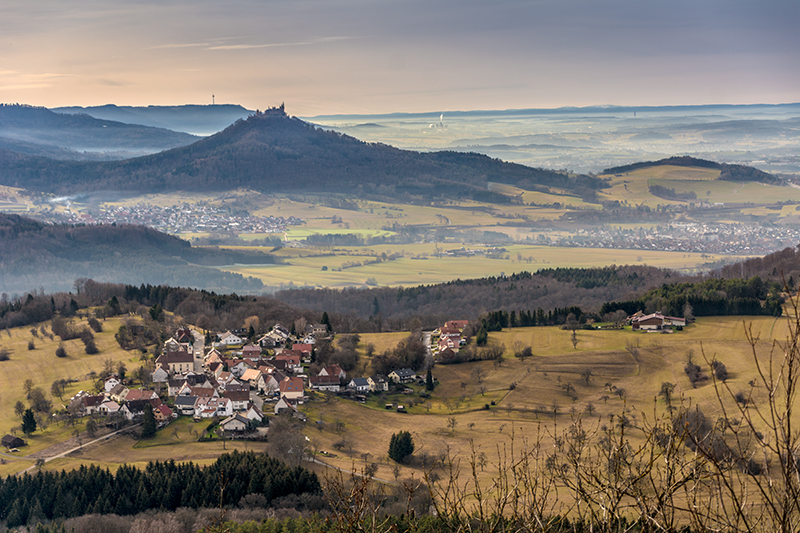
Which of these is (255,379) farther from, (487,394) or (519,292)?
(519,292)

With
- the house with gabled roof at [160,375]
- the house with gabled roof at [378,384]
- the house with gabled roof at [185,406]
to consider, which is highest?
the house with gabled roof at [160,375]

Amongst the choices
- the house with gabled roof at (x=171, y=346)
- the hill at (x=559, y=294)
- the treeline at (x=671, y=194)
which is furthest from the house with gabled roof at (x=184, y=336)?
the treeline at (x=671, y=194)

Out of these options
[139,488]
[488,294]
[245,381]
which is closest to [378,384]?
[245,381]

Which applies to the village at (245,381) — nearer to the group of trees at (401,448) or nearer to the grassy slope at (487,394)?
the grassy slope at (487,394)

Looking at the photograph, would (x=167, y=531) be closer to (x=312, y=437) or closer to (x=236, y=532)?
(x=236, y=532)

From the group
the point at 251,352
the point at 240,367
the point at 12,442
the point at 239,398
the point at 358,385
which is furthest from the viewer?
the point at 251,352

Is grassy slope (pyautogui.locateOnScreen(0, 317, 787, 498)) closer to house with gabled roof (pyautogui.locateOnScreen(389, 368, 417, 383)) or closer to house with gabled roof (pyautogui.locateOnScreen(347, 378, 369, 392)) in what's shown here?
house with gabled roof (pyautogui.locateOnScreen(347, 378, 369, 392))

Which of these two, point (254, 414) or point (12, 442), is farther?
point (254, 414)
